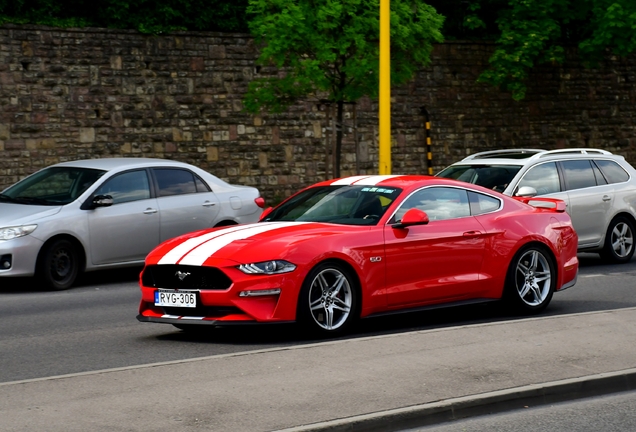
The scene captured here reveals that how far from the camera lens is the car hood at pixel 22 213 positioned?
45.1 ft

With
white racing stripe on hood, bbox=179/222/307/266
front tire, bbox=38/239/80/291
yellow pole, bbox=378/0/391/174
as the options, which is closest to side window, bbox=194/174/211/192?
front tire, bbox=38/239/80/291

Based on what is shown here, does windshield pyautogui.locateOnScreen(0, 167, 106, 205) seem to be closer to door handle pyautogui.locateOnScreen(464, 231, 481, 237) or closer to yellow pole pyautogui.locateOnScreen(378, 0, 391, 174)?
door handle pyautogui.locateOnScreen(464, 231, 481, 237)

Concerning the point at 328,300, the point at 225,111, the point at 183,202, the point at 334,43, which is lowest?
the point at 328,300

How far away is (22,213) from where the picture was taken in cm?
1399

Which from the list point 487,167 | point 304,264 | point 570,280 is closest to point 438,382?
point 304,264

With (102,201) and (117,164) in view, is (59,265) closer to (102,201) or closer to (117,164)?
(102,201)

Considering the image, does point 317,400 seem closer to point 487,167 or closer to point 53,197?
point 53,197

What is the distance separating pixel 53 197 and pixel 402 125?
52.0 ft

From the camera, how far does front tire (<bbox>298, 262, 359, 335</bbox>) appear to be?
9.65 metres

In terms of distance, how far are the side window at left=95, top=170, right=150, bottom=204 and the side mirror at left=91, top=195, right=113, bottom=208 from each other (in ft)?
0.45

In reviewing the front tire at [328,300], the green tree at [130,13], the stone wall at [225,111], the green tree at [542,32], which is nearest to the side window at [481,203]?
the front tire at [328,300]

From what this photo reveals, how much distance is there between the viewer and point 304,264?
31.5 ft

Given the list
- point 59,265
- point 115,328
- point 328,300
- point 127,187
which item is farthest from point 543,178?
point 115,328

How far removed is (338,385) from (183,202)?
835 cm
